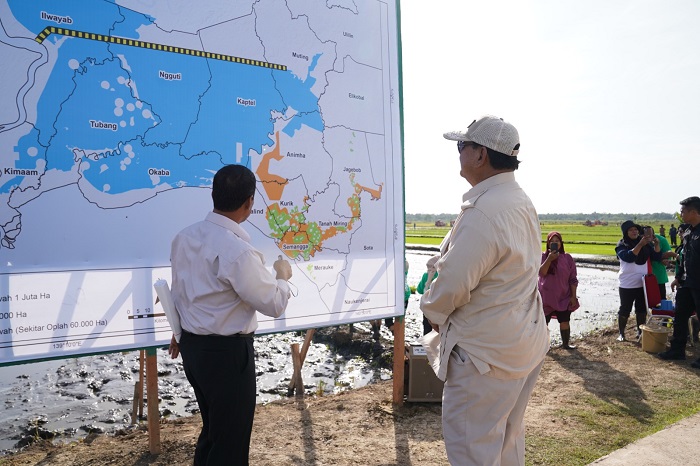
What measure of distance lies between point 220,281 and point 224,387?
1.65ft

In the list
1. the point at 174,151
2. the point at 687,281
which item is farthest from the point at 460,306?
the point at 687,281

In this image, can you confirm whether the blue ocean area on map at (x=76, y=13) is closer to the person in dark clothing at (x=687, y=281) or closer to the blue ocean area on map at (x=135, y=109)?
the blue ocean area on map at (x=135, y=109)

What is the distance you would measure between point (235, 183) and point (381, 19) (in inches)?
113

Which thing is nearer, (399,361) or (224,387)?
(224,387)

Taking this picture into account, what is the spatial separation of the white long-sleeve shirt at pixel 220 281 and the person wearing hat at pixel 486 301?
809 millimetres

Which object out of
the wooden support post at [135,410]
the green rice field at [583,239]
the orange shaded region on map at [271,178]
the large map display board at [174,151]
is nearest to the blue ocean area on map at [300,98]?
the large map display board at [174,151]

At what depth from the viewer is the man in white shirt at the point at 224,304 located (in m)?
2.25

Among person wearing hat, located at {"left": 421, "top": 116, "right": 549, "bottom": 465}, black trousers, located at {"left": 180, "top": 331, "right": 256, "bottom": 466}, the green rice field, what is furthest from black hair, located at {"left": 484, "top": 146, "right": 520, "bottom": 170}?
the green rice field

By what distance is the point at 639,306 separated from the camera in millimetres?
7566

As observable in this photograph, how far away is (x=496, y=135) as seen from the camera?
2.26 meters

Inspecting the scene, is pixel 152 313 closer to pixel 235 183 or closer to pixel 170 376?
pixel 235 183

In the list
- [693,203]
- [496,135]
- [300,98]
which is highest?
[300,98]

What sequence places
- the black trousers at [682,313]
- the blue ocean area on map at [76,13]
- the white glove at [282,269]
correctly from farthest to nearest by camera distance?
1. the black trousers at [682,313]
2. the blue ocean area on map at [76,13]
3. the white glove at [282,269]

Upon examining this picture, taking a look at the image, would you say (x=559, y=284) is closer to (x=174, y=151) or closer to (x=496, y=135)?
(x=496, y=135)
